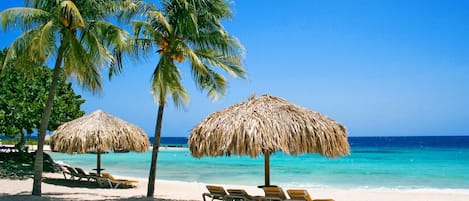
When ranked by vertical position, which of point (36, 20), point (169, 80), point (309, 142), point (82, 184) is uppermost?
point (36, 20)

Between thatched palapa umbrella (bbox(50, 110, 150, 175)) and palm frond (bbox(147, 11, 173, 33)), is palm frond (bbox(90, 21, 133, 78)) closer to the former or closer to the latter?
palm frond (bbox(147, 11, 173, 33))

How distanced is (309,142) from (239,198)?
5.54 feet

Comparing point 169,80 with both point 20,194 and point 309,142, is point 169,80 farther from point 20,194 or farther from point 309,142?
point 20,194

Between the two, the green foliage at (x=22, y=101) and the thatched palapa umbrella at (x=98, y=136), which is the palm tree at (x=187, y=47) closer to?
the thatched palapa umbrella at (x=98, y=136)

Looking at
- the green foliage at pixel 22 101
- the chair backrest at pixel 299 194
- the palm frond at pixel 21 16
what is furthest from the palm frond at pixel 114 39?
the green foliage at pixel 22 101

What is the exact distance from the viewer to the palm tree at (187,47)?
9469 mm

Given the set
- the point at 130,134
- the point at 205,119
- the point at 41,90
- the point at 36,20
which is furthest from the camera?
the point at 41,90

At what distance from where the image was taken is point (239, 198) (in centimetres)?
871

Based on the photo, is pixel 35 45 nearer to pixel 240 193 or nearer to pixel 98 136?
pixel 98 136

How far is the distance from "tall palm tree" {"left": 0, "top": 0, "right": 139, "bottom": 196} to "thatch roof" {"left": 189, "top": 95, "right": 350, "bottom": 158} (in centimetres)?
251

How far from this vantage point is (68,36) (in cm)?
920

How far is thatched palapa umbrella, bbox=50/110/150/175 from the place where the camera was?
12.8 metres

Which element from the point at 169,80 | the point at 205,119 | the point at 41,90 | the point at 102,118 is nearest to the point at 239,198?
the point at 205,119

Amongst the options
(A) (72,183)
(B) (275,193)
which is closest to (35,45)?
(B) (275,193)
